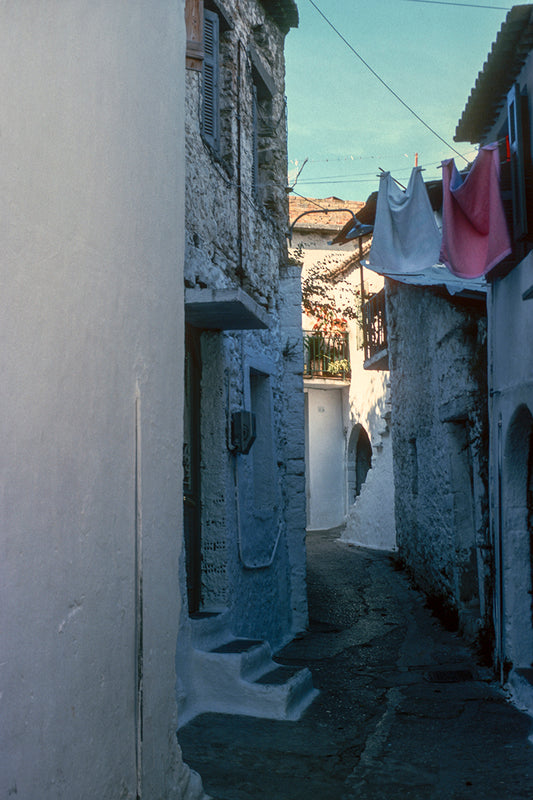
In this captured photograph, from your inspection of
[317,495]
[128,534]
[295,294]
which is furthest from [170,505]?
[317,495]

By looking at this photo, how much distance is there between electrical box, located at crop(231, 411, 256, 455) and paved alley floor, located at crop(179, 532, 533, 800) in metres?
2.03

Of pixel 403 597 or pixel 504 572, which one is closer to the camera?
pixel 504 572

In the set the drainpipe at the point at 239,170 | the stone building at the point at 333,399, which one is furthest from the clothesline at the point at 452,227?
the stone building at the point at 333,399

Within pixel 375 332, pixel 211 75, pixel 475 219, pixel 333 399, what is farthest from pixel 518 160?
pixel 333 399

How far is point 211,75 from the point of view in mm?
6961

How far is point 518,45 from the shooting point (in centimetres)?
618

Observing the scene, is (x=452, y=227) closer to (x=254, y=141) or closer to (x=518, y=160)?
(x=518, y=160)

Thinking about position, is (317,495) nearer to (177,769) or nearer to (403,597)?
(403,597)

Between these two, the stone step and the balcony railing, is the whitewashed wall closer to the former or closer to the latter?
the stone step

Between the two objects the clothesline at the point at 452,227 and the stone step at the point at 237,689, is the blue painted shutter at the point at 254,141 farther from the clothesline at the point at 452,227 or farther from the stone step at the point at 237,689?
the stone step at the point at 237,689

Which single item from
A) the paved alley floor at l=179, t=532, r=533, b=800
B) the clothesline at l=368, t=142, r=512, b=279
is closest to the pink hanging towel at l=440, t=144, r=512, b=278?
the clothesline at l=368, t=142, r=512, b=279

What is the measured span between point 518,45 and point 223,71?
259 cm

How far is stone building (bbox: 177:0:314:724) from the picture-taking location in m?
5.40

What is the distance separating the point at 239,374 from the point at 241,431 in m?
0.60
